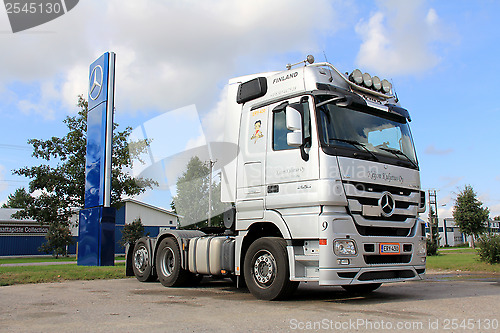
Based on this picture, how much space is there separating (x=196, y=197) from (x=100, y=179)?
7.40 m

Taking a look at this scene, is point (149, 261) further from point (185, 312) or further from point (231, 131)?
point (185, 312)

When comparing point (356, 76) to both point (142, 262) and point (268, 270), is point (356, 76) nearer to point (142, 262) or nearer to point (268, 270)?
point (268, 270)

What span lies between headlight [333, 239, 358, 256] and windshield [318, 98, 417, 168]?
4.69ft

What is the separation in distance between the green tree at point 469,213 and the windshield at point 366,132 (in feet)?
114

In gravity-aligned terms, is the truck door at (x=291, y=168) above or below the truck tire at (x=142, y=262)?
above

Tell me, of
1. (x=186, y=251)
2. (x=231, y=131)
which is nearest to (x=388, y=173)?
(x=231, y=131)

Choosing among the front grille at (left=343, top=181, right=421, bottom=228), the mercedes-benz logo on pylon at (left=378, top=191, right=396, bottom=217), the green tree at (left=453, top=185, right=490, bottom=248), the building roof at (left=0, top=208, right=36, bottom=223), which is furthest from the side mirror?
the building roof at (left=0, top=208, right=36, bottom=223)

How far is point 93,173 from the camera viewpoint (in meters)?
15.9

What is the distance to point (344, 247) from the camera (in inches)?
255

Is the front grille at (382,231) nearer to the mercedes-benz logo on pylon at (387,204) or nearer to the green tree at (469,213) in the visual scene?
the mercedes-benz logo on pylon at (387,204)

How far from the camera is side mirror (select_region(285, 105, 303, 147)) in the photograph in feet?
22.2

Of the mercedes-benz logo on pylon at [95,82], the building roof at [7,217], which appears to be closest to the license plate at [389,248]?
the mercedes-benz logo on pylon at [95,82]

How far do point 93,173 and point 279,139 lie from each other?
34.5 ft

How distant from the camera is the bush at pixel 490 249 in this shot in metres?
15.5
